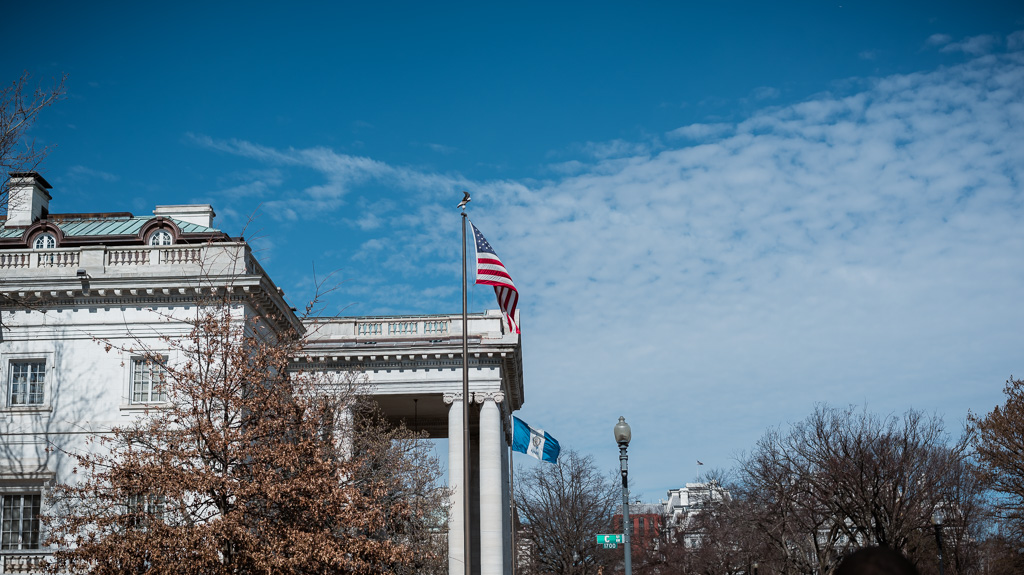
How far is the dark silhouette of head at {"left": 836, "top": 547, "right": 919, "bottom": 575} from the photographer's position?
2.81 metres

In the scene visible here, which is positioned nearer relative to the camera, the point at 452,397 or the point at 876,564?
the point at 876,564

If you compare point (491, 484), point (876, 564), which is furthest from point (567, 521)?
point (876, 564)

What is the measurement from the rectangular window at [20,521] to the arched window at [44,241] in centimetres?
1026

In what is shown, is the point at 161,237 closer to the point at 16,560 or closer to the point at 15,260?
the point at 15,260

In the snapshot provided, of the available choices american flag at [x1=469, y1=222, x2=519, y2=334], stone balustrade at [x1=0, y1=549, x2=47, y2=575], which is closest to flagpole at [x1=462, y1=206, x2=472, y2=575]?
american flag at [x1=469, y1=222, x2=519, y2=334]

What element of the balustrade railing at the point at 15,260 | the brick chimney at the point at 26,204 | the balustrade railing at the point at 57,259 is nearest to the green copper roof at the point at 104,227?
the brick chimney at the point at 26,204

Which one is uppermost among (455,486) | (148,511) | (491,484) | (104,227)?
(104,227)

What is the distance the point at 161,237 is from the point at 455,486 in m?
16.9

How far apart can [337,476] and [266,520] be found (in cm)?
228

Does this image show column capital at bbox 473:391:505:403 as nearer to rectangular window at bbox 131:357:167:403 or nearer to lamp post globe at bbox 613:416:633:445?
rectangular window at bbox 131:357:167:403

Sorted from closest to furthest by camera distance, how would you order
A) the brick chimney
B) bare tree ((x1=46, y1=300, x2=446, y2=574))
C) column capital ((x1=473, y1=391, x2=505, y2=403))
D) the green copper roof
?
bare tree ((x1=46, y1=300, x2=446, y2=574))
the green copper roof
the brick chimney
column capital ((x1=473, y1=391, x2=505, y2=403))

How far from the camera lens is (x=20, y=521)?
3169cm

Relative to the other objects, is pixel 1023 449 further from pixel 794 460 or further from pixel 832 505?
pixel 794 460

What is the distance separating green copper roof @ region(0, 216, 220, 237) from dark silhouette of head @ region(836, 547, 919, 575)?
3750 centimetres
